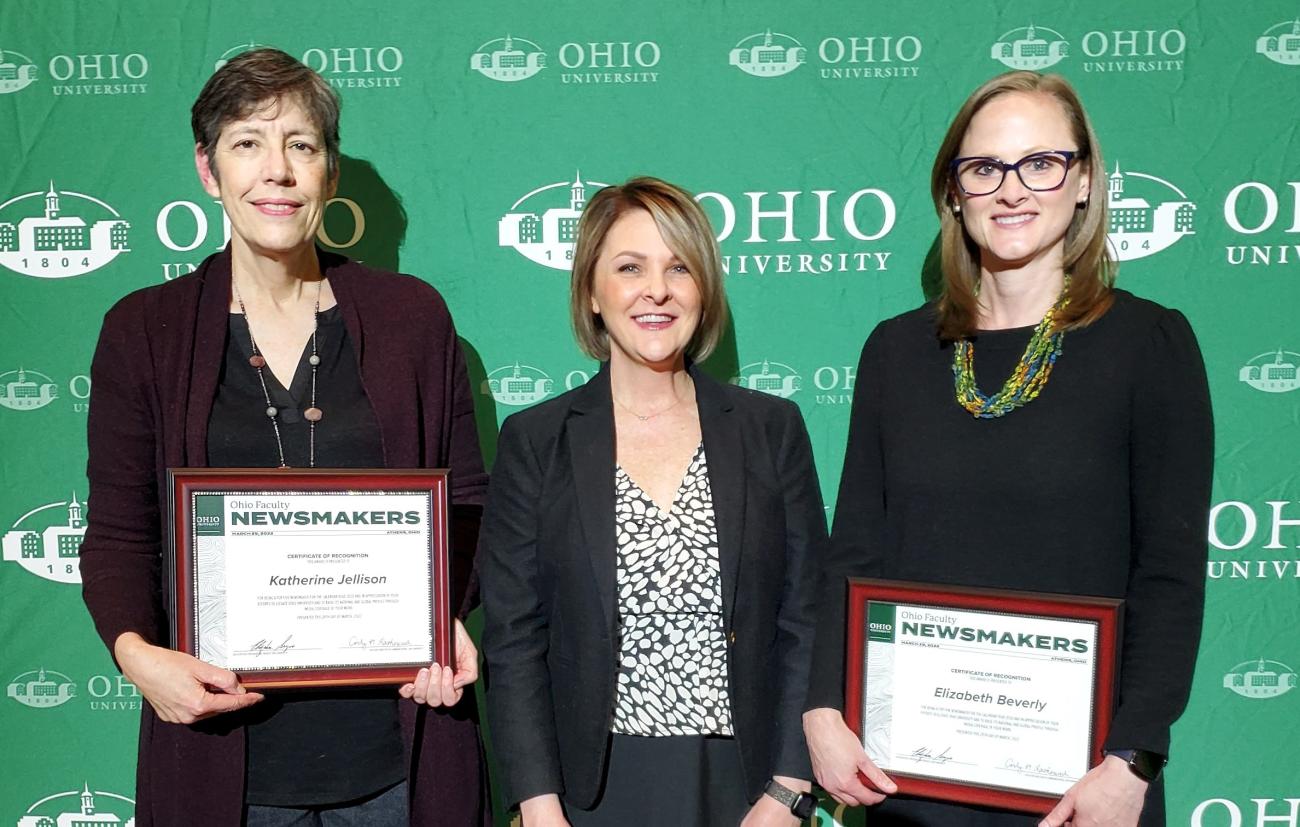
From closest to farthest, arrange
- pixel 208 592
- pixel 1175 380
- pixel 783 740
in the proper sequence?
pixel 1175 380 < pixel 208 592 < pixel 783 740

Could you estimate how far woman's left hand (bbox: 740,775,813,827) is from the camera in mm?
1706

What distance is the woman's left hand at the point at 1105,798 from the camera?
4.85 feet

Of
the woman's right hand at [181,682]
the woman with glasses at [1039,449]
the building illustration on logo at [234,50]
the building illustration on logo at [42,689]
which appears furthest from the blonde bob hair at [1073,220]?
the building illustration on logo at [42,689]

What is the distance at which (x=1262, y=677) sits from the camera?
2537 mm

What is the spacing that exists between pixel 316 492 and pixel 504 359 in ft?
2.99

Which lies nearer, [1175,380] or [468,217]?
[1175,380]

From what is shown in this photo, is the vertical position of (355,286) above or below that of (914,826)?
above

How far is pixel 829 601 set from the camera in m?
1.71

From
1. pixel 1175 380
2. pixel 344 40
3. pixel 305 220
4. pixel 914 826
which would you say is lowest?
pixel 914 826

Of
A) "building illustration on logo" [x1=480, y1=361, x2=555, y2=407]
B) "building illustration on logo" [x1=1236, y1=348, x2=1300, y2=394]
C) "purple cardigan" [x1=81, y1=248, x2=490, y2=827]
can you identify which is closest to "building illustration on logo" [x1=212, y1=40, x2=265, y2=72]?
"purple cardigan" [x1=81, y1=248, x2=490, y2=827]

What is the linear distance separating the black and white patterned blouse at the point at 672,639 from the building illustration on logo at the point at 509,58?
125cm

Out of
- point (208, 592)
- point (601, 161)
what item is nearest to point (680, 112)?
point (601, 161)

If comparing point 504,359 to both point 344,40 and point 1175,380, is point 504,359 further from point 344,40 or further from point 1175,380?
point 1175,380

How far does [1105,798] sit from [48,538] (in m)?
2.40
